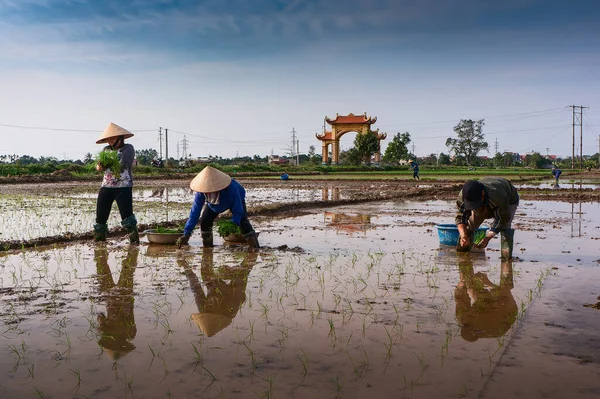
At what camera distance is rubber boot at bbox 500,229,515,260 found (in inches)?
226

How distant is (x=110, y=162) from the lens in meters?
6.79

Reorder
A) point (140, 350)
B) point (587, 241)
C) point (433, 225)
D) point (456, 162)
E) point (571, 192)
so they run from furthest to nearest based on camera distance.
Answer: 1. point (456, 162)
2. point (571, 192)
3. point (433, 225)
4. point (587, 241)
5. point (140, 350)

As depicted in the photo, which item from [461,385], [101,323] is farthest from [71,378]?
[461,385]

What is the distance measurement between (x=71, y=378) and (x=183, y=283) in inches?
83.2

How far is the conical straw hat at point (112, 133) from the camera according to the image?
6926mm

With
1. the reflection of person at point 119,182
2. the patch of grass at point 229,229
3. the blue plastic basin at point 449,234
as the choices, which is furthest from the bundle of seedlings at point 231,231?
the blue plastic basin at point 449,234

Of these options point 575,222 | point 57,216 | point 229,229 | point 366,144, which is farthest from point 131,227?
point 366,144

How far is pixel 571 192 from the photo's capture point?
674 inches

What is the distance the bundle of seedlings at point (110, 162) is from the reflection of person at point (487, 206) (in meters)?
3.98

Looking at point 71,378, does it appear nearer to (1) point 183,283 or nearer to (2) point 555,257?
(1) point 183,283

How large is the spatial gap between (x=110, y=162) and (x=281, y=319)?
12.7 ft

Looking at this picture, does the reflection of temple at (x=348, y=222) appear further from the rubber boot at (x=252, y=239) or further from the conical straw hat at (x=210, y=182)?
the conical straw hat at (x=210, y=182)

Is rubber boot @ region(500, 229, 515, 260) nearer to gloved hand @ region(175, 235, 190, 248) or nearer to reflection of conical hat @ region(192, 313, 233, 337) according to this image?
reflection of conical hat @ region(192, 313, 233, 337)

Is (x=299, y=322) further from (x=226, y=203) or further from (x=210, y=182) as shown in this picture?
(x=226, y=203)
